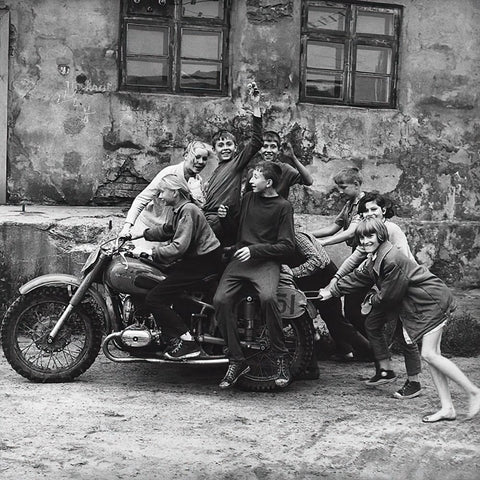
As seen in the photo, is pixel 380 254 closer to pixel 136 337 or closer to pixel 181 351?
pixel 181 351

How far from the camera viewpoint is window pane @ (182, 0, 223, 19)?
947cm

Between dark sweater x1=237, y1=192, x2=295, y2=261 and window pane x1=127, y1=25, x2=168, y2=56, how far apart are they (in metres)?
3.89

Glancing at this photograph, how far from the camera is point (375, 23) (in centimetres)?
998

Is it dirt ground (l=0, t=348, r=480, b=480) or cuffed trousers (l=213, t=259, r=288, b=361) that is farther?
cuffed trousers (l=213, t=259, r=288, b=361)

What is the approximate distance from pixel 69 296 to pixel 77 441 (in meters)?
1.54

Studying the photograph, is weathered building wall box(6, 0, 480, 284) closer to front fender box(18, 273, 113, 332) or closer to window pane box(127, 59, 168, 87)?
window pane box(127, 59, 168, 87)

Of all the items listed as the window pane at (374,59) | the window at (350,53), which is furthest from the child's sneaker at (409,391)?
the window pane at (374,59)

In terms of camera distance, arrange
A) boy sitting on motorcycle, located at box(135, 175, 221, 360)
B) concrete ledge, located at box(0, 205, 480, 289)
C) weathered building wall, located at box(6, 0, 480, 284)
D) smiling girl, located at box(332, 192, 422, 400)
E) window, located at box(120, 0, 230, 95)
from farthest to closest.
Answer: window, located at box(120, 0, 230, 95)
weathered building wall, located at box(6, 0, 480, 284)
concrete ledge, located at box(0, 205, 480, 289)
smiling girl, located at box(332, 192, 422, 400)
boy sitting on motorcycle, located at box(135, 175, 221, 360)

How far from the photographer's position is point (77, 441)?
4.80 m

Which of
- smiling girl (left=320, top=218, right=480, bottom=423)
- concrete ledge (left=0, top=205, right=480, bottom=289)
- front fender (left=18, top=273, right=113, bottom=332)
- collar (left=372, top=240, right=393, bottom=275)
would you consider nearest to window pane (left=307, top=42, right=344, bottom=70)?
concrete ledge (left=0, top=205, right=480, bottom=289)

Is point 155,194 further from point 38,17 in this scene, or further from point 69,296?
point 38,17

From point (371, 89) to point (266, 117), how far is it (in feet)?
4.57

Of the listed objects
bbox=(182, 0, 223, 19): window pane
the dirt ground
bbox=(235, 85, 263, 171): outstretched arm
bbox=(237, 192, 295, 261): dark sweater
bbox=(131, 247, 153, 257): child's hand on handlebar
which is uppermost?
bbox=(182, 0, 223, 19): window pane

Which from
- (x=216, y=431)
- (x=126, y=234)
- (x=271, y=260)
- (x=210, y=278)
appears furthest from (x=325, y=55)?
(x=216, y=431)
